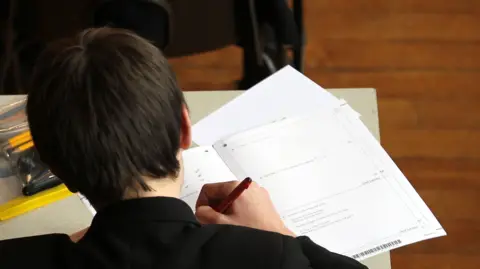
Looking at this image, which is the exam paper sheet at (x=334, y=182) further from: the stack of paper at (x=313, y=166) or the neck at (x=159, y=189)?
the neck at (x=159, y=189)

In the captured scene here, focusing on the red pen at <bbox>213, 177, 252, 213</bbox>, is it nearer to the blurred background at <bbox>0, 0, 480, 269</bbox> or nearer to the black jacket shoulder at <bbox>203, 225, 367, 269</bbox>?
the black jacket shoulder at <bbox>203, 225, 367, 269</bbox>

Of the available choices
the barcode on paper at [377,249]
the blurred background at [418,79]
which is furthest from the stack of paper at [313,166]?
the blurred background at [418,79]

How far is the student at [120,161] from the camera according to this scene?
711mm

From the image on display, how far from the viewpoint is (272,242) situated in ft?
2.52

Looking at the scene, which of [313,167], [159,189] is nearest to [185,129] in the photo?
[159,189]

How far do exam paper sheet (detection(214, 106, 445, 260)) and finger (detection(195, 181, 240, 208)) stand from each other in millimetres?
71

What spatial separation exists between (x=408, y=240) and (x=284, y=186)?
0.18 metres

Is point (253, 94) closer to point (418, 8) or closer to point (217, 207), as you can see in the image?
point (217, 207)

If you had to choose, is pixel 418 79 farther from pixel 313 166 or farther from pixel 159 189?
pixel 159 189

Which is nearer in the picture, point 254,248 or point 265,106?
point 254,248

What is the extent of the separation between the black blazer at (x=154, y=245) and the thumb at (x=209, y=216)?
5.5 inches

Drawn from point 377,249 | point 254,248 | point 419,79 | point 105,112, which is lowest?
point 419,79

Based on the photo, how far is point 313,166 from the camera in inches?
A: 40.8

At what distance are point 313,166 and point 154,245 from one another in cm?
38
